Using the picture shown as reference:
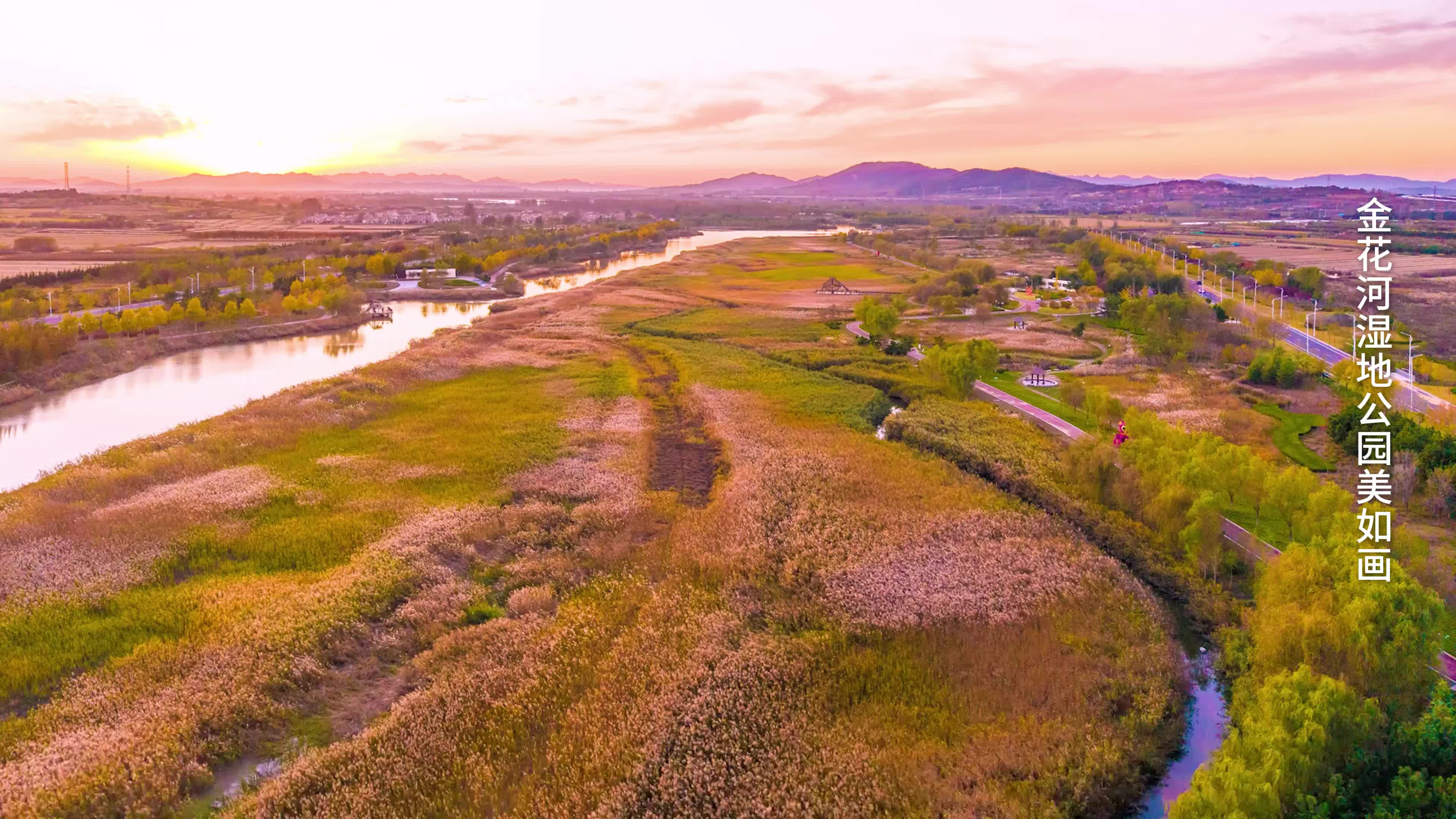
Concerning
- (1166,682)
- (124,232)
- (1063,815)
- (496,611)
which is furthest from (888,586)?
(124,232)

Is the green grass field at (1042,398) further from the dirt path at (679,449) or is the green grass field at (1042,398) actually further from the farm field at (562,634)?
the dirt path at (679,449)

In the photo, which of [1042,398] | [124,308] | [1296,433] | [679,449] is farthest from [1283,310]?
[124,308]

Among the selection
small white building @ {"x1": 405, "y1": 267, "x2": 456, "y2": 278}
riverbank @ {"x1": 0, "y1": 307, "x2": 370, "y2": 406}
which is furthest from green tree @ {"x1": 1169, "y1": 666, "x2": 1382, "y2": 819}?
small white building @ {"x1": 405, "y1": 267, "x2": 456, "y2": 278}

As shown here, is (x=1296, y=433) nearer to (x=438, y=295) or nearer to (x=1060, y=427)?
(x=1060, y=427)

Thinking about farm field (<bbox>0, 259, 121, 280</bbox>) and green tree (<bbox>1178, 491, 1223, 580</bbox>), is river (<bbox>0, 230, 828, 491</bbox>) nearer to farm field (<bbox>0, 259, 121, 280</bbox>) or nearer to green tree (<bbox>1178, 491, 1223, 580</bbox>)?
farm field (<bbox>0, 259, 121, 280</bbox>)

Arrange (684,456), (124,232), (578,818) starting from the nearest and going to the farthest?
(578,818), (684,456), (124,232)

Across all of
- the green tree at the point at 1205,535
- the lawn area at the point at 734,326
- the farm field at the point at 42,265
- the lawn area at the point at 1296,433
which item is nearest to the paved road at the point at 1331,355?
the lawn area at the point at 1296,433

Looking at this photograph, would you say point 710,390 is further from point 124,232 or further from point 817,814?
point 124,232
